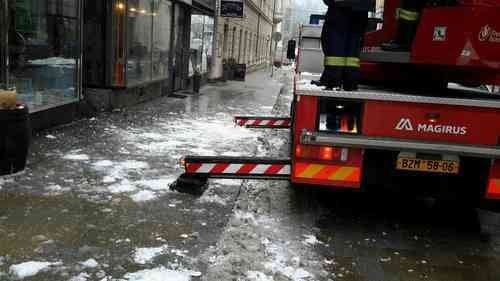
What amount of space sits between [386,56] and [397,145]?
59.3 inches

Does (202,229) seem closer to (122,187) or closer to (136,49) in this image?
(122,187)

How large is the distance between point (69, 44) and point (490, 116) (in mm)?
8060

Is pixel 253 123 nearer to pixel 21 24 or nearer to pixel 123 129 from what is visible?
pixel 123 129

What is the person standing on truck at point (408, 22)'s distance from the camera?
5711 mm

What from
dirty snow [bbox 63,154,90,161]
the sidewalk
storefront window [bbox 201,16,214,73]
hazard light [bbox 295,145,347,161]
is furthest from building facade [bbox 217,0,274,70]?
hazard light [bbox 295,145,347,161]

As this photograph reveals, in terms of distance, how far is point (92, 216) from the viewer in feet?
17.3

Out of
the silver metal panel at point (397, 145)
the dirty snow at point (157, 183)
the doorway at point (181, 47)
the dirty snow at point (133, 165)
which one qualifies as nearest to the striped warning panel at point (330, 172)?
the silver metal panel at point (397, 145)

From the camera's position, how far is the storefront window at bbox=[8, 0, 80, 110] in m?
8.44

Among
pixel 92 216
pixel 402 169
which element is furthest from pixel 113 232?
pixel 402 169

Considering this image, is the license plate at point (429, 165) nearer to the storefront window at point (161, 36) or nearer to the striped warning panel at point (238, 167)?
the striped warning panel at point (238, 167)

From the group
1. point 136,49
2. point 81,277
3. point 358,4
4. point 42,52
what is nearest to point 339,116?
point 358,4

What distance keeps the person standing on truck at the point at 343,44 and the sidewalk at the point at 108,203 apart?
192cm

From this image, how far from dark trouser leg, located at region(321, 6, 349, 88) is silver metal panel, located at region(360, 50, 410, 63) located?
2.26 feet

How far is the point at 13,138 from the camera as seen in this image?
6180 mm
